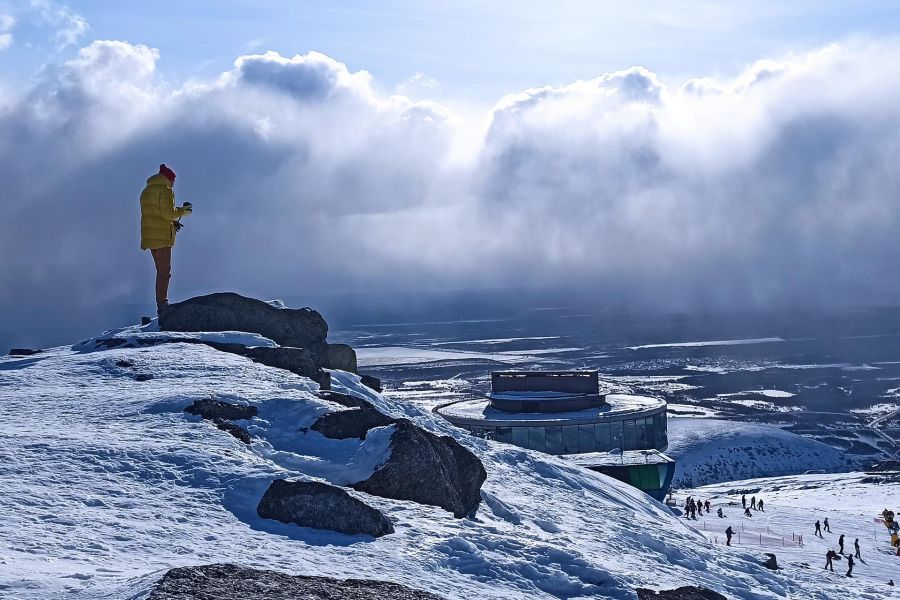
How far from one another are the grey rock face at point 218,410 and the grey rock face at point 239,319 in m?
10.1

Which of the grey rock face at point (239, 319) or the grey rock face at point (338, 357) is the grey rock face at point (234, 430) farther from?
the grey rock face at point (338, 357)

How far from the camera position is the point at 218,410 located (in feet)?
55.4

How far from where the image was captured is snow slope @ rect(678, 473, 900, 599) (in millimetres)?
25711

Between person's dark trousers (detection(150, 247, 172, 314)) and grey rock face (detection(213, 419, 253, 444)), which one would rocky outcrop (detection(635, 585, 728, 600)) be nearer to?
grey rock face (detection(213, 419, 253, 444))

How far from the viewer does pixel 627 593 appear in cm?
1351

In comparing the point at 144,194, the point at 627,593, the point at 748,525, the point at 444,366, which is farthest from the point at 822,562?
the point at 444,366

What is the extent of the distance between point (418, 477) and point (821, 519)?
3541 cm

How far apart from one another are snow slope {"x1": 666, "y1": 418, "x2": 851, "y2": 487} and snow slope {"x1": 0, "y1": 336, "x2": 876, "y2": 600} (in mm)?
71353

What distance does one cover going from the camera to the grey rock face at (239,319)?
26859mm

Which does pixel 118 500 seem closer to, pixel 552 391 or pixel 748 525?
pixel 748 525

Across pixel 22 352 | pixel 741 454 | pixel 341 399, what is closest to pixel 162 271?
pixel 22 352

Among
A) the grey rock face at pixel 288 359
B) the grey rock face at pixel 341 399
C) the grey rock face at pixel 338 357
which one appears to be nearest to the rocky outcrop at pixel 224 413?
the grey rock face at pixel 341 399

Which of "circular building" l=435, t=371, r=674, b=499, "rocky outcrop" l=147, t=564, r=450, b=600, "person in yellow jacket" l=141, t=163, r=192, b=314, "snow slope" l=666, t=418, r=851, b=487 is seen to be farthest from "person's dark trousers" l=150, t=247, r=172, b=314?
"snow slope" l=666, t=418, r=851, b=487

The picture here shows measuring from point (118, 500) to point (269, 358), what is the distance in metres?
11.0
